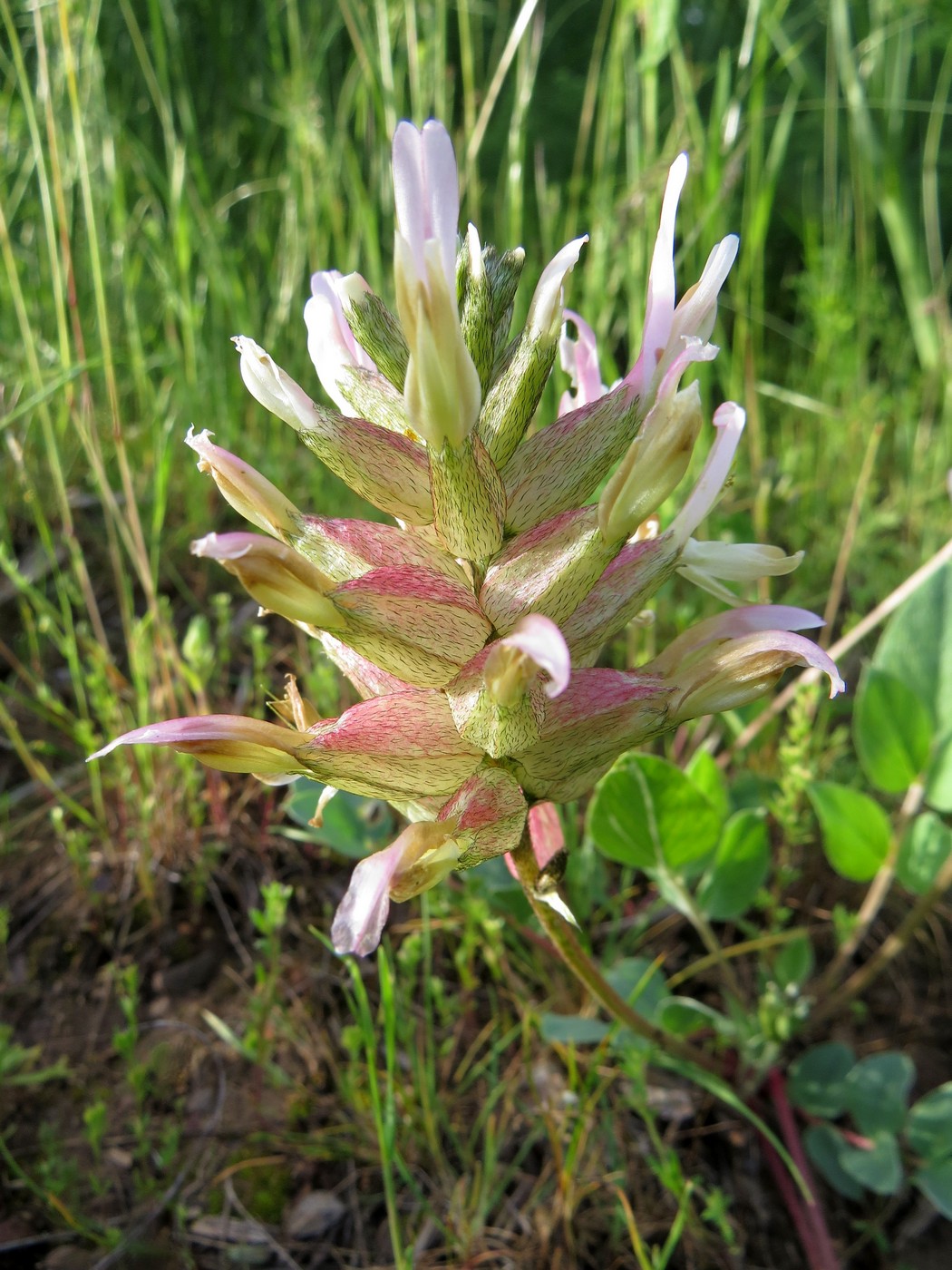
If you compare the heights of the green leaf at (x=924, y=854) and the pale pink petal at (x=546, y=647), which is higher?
the pale pink petal at (x=546, y=647)

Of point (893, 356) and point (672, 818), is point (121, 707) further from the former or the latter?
point (893, 356)

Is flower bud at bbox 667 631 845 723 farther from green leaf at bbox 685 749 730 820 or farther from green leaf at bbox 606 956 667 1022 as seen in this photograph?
green leaf at bbox 606 956 667 1022

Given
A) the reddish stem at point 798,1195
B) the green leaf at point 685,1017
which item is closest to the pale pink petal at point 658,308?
the green leaf at point 685,1017

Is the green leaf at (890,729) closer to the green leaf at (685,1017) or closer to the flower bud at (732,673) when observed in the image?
the green leaf at (685,1017)

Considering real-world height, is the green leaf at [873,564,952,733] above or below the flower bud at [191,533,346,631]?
below

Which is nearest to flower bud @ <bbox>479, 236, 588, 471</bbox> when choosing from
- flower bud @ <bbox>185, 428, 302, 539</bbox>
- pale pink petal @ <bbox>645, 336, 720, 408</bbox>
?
pale pink petal @ <bbox>645, 336, 720, 408</bbox>

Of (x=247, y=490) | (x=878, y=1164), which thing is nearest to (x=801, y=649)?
(x=247, y=490)

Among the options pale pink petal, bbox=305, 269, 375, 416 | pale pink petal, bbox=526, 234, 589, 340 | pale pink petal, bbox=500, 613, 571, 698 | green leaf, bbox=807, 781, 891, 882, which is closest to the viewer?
pale pink petal, bbox=500, 613, 571, 698

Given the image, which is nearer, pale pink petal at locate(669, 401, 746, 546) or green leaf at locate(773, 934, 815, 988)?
pale pink petal at locate(669, 401, 746, 546)
